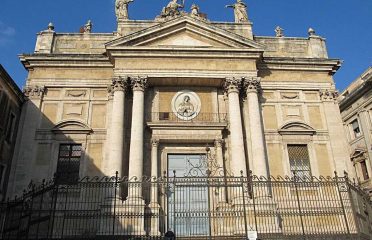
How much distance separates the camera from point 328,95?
873 inches

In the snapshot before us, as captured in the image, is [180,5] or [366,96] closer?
[180,5]

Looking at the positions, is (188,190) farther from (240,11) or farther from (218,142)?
(240,11)

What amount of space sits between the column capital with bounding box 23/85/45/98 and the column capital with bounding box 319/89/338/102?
16069mm

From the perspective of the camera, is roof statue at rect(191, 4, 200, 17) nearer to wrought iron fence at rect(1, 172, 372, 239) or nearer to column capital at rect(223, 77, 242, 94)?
column capital at rect(223, 77, 242, 94)

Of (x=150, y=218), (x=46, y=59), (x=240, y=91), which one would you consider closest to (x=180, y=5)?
(x=240, y=91)

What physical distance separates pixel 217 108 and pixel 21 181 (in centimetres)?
1103

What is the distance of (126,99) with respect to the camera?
20969mm

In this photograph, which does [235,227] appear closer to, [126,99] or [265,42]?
[126,99]

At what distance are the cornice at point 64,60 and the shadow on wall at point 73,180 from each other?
2429 millimetres

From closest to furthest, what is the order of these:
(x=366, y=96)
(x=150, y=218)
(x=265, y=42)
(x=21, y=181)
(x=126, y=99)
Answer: (x=150, y=218)
(x=21, y=181)
(x=126, y=99)
(x=265, y=42)
(x=366, y=96)

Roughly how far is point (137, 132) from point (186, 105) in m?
3.66

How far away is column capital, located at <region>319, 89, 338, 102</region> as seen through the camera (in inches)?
871

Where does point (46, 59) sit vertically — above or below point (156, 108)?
above

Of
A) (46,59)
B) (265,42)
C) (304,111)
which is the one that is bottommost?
(304,111)
